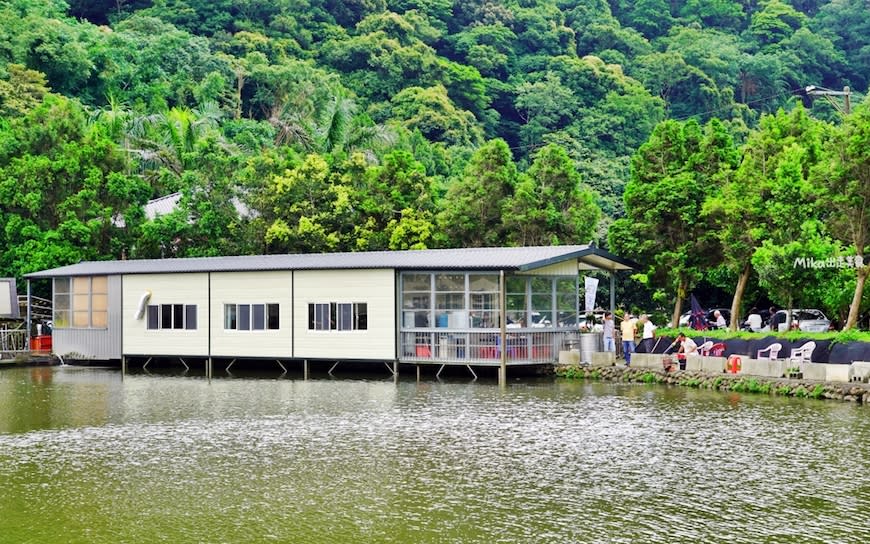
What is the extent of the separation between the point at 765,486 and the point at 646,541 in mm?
3805

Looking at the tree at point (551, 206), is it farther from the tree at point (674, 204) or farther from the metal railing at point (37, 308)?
the metal railing at point (37, 308)

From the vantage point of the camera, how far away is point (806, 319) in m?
46.8

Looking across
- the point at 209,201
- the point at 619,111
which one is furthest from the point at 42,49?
the point at 619,111

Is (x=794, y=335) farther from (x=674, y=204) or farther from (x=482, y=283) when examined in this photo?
(x=674, y=204)

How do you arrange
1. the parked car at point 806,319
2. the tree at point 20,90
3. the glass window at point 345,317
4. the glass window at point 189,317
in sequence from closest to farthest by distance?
the glass window at point 345,317
the glass window at point 189,317
the parked car at point 806,319
the tree at point 20,90

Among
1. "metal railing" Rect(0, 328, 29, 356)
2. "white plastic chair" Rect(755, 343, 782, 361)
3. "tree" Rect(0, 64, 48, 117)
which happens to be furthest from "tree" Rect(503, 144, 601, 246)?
"tree" Rect(0, 64, 48, 117)

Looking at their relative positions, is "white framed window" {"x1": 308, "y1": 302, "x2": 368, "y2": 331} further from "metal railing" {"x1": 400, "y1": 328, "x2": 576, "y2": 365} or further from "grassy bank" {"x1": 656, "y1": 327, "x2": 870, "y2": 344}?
"grassy bank" {"x1": 656, "y1": 327, "x2": 870, "y2": 344}

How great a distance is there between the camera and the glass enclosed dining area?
31969 millimetres

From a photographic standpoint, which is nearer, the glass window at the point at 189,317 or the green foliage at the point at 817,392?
the green foliage at the point at 817,392

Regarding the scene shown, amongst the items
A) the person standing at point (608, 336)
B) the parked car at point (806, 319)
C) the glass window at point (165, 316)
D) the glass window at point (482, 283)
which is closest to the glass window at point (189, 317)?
the glass window at point (165, 316)

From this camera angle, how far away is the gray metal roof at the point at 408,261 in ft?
105

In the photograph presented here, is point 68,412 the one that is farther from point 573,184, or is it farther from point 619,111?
point 619,111

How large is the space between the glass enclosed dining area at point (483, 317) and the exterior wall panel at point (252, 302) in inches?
169

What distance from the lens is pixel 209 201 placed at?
4712 cm
